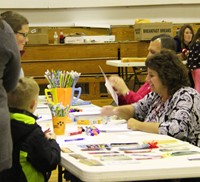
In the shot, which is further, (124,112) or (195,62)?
(195,62)

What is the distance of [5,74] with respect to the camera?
1.78 metres

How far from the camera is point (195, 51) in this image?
537 cm

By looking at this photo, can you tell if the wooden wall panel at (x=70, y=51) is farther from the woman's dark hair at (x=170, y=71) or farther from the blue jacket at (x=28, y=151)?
the blue jacket at (x=28, y=151)

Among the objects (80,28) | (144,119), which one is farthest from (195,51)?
(80,28)

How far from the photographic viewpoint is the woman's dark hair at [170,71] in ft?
9.63

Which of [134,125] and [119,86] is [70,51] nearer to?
[119,86]

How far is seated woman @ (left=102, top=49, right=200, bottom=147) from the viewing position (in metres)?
2.73

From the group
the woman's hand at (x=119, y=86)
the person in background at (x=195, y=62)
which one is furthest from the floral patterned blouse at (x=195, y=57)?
the woman's hand at (x=119, y=86)

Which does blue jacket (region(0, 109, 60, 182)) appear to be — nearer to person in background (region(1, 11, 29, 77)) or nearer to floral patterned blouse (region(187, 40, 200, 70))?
person in background (region(1, 11, 29, 77))

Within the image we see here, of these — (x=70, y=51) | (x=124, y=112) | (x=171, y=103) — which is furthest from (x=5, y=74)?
(x=70, y=51)

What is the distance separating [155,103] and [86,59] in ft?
17.7

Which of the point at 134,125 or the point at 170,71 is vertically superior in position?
the point at 170,71

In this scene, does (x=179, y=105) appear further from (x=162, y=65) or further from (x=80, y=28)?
(x=80, y=28)

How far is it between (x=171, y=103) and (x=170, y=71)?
0.19m
